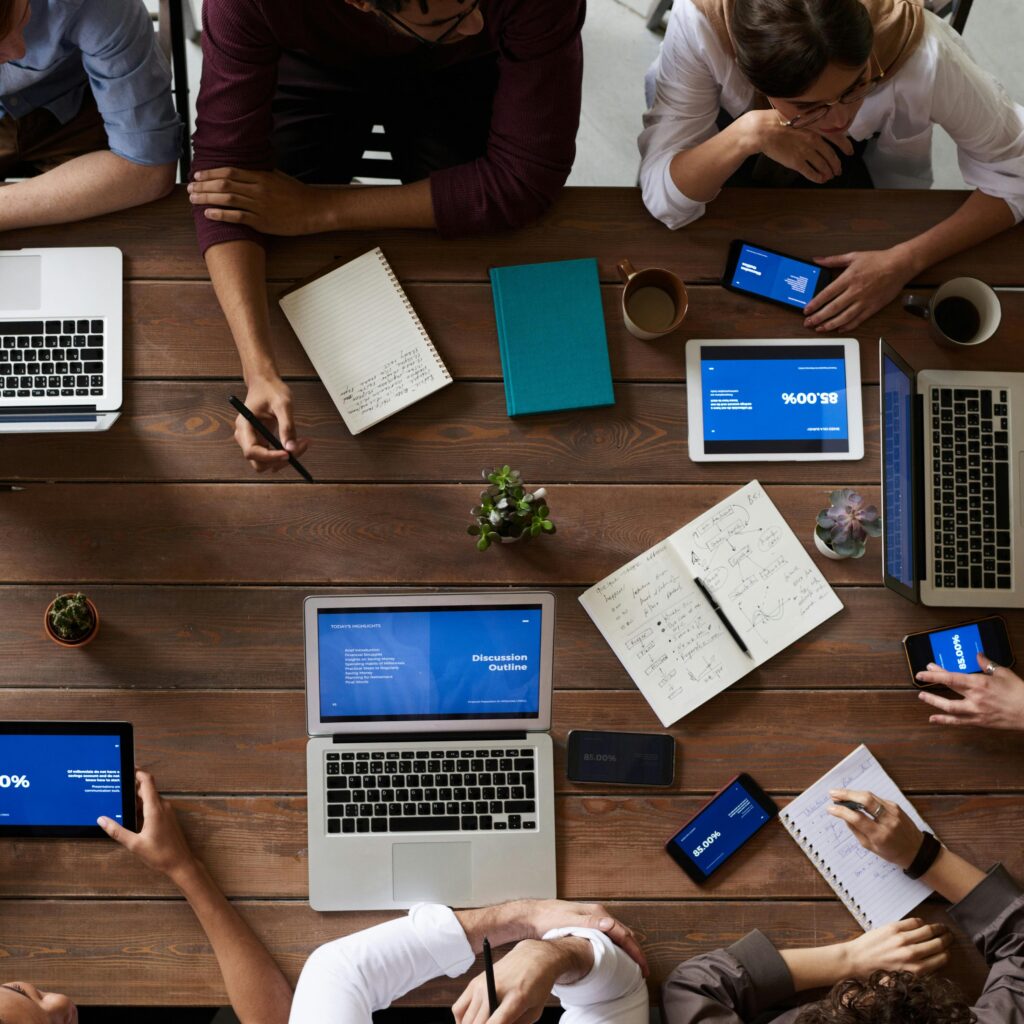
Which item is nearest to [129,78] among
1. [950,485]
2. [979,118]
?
[979,118]

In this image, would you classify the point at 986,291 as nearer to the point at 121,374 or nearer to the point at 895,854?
the point at 895,854

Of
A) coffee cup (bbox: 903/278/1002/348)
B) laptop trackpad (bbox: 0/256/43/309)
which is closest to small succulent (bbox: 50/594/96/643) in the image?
laptop trackpad (bbox: 0/256/43/309)

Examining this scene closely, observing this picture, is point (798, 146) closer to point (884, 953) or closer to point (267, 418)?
point (267, 418)

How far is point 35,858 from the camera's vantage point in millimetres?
1485

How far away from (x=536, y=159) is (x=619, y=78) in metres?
1.19

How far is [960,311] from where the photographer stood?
63.1 inches

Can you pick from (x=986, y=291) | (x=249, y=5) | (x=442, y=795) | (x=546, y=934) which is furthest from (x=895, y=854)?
(x=249, y=5)

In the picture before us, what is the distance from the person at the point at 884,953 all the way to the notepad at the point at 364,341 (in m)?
0.95

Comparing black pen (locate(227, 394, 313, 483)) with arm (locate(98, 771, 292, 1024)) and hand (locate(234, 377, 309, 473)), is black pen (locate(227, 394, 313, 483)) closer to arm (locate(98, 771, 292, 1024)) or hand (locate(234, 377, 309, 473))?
hand (locate(234, 377, 309, 473))

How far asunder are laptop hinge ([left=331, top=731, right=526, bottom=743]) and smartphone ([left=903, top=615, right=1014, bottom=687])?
650 millimetres

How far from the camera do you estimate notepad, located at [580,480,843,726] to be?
1.53m

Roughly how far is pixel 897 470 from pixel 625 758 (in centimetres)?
64

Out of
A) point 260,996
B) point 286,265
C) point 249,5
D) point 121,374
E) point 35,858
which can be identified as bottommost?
point 260,996

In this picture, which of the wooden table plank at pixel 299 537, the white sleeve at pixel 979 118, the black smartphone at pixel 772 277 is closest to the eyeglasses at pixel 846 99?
the white sleeve at pixel 979 118
